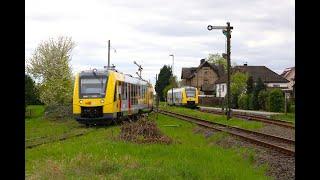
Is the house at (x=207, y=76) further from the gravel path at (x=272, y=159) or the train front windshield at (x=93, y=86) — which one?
the gravel path at (x=272, y=159)

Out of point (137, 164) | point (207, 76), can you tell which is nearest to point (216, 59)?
point (207, 76)

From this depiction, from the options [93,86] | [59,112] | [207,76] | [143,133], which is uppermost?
[207,76]

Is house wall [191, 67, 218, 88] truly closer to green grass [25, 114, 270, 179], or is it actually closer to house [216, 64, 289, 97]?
house [216, 64, 289, 97]

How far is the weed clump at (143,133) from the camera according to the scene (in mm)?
16161

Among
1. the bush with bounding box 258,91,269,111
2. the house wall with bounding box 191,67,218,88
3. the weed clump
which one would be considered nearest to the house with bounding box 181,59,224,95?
the house wall with bounding box 191,67,218,88

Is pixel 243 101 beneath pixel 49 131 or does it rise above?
above

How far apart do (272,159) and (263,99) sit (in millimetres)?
39195

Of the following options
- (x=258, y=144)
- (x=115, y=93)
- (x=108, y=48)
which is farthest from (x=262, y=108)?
(x=258, y=144)

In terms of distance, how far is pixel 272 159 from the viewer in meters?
12.6

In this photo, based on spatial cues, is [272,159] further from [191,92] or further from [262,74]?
[262,74]

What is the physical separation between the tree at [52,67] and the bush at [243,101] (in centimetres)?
1904

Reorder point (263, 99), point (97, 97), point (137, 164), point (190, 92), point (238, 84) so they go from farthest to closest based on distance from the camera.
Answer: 1. point (238, 84)
2. point (190, 92)
3. point (263, 99)
4. point (97, 97)
5. point (137, 164)

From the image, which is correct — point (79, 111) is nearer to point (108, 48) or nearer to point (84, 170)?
point (84, 170)
